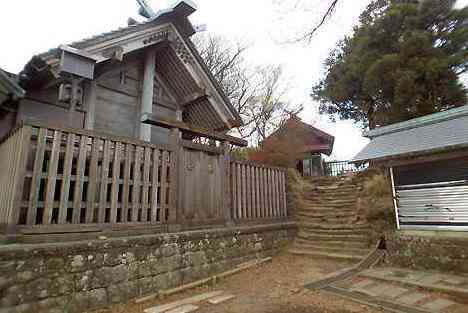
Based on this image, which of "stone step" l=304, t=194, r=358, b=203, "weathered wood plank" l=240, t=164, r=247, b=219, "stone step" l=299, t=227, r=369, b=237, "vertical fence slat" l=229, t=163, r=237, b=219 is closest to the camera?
"vertical fence slat" l=229, t=163, r=237, b=219

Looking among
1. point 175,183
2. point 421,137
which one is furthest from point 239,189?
point 421,137

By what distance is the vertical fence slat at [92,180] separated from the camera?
4855mm

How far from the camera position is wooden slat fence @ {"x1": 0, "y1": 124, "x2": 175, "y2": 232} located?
4297mm

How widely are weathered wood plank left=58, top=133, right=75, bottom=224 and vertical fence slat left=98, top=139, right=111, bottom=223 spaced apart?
54 centimetres

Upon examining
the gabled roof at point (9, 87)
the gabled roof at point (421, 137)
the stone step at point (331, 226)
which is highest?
the gabled roof at point (9, 87)

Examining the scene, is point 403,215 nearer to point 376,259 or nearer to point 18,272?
point 376,259

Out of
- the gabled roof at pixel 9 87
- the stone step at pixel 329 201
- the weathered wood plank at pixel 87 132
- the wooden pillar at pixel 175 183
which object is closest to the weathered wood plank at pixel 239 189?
the wooden pillar at pixel 175 183

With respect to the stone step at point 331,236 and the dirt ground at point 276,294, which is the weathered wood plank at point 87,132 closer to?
the dirt ground at point 276,294

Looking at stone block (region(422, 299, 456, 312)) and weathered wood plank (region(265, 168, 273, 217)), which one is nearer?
stone block (region(422, 299, 456, 312))

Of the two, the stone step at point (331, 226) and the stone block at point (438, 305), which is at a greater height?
the stone step at point (331, 226)

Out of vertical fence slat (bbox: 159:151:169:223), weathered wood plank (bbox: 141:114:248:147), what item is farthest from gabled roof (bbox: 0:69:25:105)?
vertical fence slat (bbox: 159:151:169:223)

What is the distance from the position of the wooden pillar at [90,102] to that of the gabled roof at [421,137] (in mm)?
7093

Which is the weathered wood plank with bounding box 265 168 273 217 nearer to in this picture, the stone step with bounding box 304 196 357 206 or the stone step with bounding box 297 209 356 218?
the stone step with bounding box 297 209 356 218

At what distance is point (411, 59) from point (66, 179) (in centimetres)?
1610
